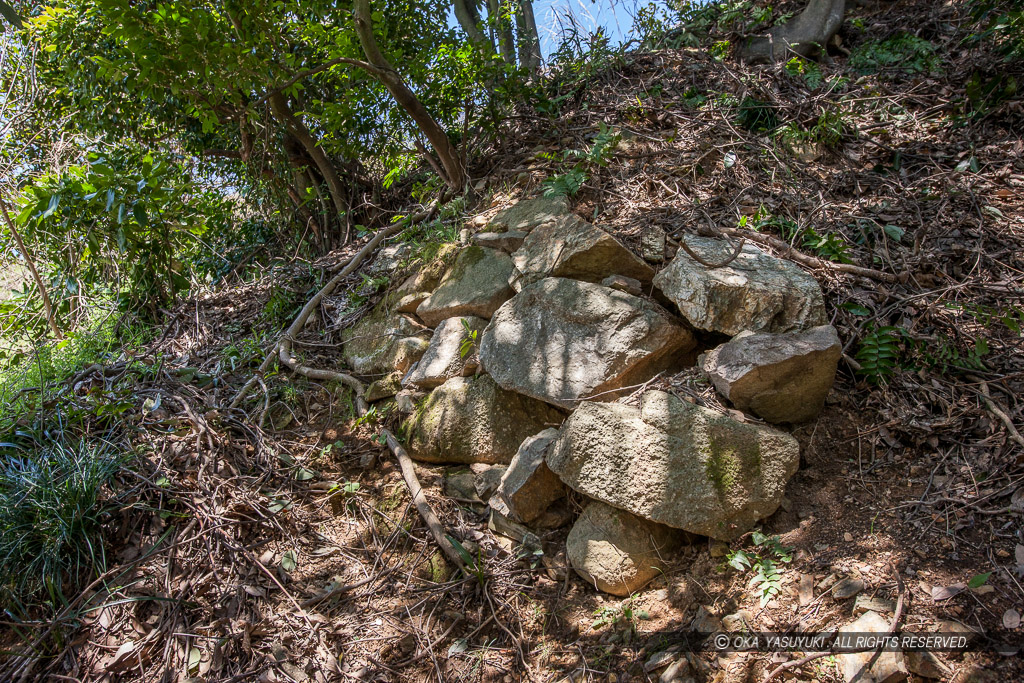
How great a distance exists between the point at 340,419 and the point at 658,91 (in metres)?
3.59

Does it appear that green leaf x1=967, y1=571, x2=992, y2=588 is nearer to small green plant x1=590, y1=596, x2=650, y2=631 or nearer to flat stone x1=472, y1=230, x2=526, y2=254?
small green plant x1=590, y1=596, x2=650, y2=631

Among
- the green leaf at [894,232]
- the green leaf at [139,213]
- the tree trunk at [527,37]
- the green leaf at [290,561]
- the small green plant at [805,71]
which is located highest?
the tree trunk at [527,37]

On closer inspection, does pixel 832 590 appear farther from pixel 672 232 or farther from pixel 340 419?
pixel 340 419

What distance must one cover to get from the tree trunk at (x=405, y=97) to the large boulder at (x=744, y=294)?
2312 millimetres

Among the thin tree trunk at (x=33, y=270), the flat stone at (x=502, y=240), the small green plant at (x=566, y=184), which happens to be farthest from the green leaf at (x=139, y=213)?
the small green plant at (x=566, y=184)

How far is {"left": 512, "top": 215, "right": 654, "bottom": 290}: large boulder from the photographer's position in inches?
122

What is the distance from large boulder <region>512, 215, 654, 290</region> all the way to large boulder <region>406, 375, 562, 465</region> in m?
0.69

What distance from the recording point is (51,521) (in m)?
2.57

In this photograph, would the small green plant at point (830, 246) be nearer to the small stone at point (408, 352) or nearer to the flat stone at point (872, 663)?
the flat stone at point (872, 663)

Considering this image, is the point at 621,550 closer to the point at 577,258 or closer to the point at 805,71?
the point at 577,258

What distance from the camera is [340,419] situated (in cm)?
363

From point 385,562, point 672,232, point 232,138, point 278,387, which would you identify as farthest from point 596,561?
point 232,138

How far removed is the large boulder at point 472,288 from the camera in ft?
11.6

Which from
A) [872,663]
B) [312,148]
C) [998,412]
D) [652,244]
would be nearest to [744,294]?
[652,244]
